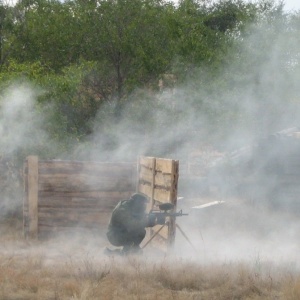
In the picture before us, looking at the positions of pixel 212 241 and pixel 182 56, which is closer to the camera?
pixel 212 241

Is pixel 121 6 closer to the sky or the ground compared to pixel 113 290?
closer to the sky

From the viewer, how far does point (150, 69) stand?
23.2m

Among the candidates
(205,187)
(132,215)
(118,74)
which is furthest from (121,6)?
(132,215)

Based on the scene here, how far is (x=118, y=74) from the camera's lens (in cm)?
2303

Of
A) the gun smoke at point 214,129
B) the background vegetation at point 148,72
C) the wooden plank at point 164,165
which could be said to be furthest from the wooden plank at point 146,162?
the background vegetation at point 148,72

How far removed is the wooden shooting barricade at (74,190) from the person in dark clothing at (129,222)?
2.46 m

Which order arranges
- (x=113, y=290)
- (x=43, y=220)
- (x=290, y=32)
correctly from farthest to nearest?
(x=290, y=32)
(x=43, y=220)
(x=113, y=290)

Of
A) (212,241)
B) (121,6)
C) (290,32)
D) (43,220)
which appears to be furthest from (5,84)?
(290,32)

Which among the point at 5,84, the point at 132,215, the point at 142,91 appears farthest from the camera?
the point at 142,91

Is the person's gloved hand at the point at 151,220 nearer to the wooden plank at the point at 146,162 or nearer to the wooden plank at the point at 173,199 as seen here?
the wooden plank at the point at 173,199

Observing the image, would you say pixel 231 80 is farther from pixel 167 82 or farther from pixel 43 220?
pixel 43 220

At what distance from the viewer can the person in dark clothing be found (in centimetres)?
1092

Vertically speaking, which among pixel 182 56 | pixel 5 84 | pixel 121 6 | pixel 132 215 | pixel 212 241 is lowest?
pixel 212 241

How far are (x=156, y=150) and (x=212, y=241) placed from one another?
22.7 feet
